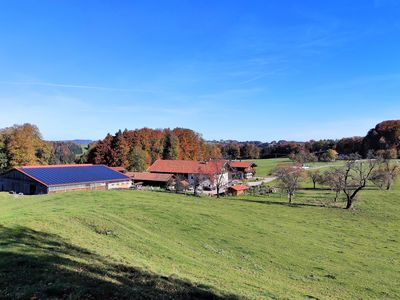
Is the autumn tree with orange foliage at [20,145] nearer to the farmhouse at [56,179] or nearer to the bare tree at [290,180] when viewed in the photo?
the farmhouse at [56,179]

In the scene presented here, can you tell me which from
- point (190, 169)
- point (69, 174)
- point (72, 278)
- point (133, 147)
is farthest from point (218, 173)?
point (72, 278)

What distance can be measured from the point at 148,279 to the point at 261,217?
33633mm

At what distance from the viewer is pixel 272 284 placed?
754 inches

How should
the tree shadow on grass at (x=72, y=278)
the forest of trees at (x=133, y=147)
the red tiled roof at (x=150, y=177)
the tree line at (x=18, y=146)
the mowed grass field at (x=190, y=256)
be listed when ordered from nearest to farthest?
the tree shadow on grass at (x=72, y=278)
the mowed grass field at (x=190, y=256)
the tree line at (x=18, y=146)
the forest of trees at (x=133, y=147)
the red tiled roof at (x=150, y=177)

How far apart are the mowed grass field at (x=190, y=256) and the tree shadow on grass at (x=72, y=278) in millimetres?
44

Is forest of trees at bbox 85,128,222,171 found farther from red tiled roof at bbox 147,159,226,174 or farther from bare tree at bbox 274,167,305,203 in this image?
bare tree at bbox 274,167,305,203

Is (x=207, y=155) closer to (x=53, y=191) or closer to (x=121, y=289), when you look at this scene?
(x=53, y=191)

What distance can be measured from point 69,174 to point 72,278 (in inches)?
2308

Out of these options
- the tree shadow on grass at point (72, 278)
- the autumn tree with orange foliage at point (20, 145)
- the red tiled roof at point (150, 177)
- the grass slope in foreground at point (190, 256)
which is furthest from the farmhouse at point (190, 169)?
the tree shadow on grass at point (72, 278)

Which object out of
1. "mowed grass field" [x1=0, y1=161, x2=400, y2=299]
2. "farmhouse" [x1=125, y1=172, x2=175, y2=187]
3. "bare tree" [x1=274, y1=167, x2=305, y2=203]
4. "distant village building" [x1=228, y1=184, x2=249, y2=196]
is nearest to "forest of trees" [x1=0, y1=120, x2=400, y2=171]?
"farmhouse" [x1=125, y1=172, x2=175, y2=187]

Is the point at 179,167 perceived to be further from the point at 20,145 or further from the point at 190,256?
the point at 190,256

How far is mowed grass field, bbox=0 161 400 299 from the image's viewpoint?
43.6 feet

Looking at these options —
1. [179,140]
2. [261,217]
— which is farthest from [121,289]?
[179,140]

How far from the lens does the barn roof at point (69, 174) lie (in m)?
61.7
